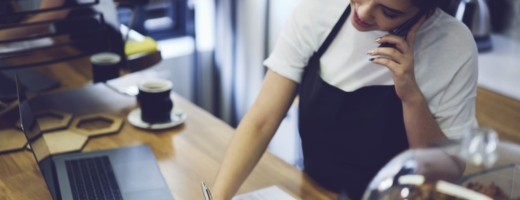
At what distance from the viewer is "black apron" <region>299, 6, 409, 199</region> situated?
51.1 inches

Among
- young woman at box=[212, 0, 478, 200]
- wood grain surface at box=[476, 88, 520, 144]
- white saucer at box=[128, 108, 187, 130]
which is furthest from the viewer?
wood grain surface at box=[476, 88, 520, 144]

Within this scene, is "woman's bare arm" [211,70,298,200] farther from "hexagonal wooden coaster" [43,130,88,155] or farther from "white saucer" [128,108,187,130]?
"hexagonal wooden coaster" [43,130,88,155]

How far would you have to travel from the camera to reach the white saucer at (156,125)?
1.55 m

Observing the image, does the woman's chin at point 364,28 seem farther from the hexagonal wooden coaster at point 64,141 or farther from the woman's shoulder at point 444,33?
the hexagonal wooden coaster at point 64,141

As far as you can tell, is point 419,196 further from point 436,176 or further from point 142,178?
point 142,178

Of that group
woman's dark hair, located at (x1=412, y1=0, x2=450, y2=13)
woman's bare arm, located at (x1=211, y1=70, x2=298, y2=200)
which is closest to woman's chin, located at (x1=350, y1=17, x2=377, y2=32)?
woman's dark hair, located at (x1=412, y1=0, x2=450, y2=13)

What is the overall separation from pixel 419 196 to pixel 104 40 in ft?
3.69

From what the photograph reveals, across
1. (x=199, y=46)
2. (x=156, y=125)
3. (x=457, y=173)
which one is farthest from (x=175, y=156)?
(x=199, y=46)

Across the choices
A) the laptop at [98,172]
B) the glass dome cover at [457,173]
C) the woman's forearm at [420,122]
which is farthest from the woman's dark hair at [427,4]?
the laptop at [98,172]

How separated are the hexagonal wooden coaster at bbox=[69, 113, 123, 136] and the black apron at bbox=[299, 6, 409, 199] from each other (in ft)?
1.72

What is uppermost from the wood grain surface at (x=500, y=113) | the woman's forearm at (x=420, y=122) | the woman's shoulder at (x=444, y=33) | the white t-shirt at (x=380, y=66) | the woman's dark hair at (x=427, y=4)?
the woman's dark hair at (x=427, y=4)

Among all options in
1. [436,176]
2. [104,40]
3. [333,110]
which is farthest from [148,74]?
[436,176]

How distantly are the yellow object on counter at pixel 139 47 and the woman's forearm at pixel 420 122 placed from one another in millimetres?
879

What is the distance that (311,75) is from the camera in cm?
136
